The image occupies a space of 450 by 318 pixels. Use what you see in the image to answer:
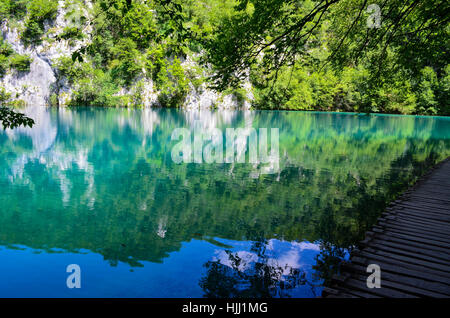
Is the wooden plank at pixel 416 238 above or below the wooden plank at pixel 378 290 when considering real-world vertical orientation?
above

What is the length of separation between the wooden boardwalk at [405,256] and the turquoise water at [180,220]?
2.61 feet

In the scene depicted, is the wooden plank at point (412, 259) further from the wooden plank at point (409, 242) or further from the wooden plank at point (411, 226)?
the wooden plank at point (411, 226)

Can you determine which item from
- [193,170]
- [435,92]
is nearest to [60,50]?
[193,170]

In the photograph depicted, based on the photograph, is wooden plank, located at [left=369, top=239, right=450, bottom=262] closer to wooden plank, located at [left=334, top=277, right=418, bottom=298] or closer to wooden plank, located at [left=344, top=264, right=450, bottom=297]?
wooden plank, located at [left=344, top=264, right=450, bottom=297]

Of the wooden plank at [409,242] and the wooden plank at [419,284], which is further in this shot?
the wooden plank at [409,242]

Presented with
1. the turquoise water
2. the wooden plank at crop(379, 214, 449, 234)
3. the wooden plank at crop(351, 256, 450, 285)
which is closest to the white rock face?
the turquoise water

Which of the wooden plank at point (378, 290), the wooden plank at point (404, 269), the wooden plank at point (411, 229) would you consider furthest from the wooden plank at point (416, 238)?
the wooden plank at point (378, 290)

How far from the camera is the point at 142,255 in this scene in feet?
19.5

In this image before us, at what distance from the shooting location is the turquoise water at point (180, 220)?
5.09 m

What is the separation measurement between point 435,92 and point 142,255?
61.1 meters

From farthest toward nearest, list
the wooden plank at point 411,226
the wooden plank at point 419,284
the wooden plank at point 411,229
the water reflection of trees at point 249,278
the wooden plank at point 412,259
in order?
the wooden plank at point 411,226 → the wooden plank at point 411,229 → the water reflection of trees at point 249,278 → the wooden plank at point 412,259 → the wooden plank at point 419,284

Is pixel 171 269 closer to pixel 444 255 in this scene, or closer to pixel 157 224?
pixel 157 224

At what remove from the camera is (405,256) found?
4617 mm

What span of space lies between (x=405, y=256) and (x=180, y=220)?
480cm
